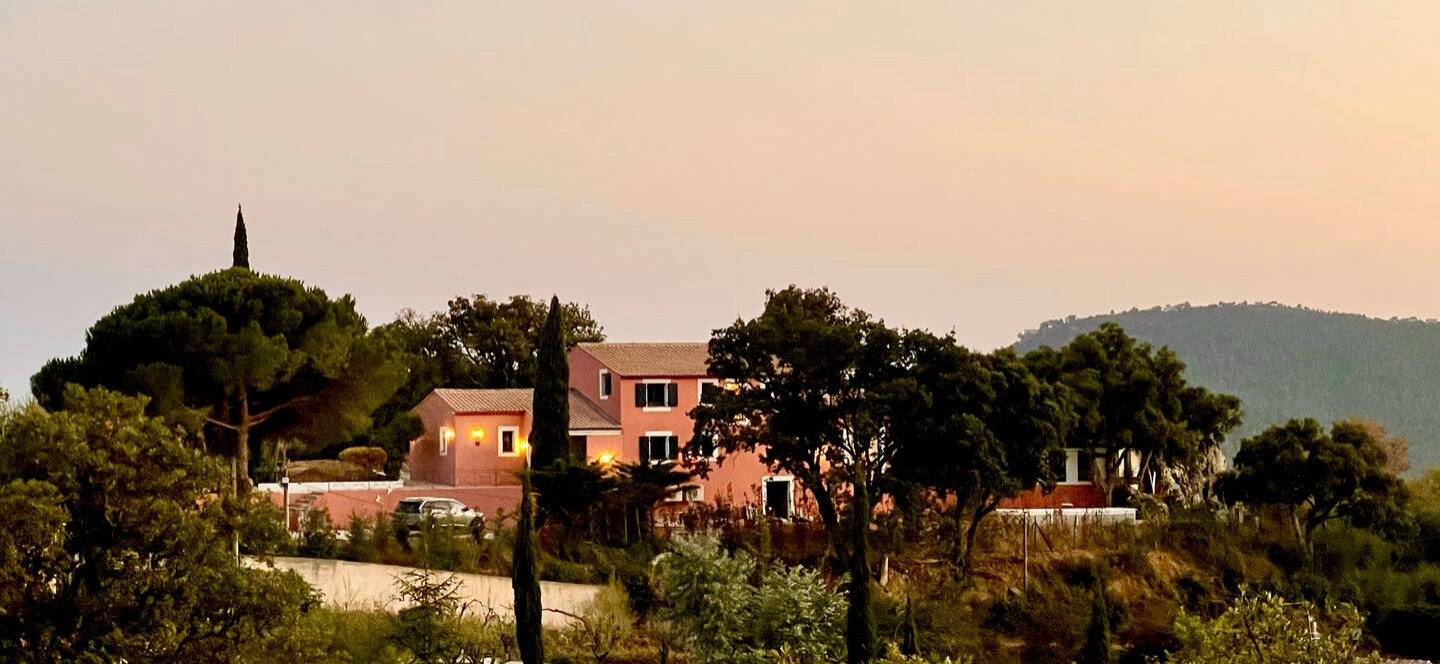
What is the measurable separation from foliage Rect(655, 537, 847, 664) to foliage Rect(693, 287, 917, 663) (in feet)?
19.7

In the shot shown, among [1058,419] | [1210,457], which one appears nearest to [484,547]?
[1058,419]

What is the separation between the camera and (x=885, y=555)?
2906 cm

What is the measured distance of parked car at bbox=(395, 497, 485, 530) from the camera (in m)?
27.4

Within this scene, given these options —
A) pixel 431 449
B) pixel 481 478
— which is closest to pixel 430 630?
pixel 481 478

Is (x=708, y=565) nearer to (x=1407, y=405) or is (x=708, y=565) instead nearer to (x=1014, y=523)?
(x=1014, y=523)

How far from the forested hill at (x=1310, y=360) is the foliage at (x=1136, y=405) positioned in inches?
2952

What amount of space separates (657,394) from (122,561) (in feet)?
84.7

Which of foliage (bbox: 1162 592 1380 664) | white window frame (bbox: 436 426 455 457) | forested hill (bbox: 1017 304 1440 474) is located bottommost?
foliage (bbox: 1162 592 1380 664)

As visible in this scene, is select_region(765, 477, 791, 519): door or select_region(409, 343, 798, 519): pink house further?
select_region(765, 477, 791, 519): door

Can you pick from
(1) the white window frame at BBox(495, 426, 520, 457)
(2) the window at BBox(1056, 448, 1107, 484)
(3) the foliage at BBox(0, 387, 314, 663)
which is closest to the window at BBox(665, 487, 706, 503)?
(1) the white window frame at BBox(495, 426, 520, 457)

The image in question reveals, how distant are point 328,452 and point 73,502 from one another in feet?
114

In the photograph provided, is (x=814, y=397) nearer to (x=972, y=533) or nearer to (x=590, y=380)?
(x=972, y=533)

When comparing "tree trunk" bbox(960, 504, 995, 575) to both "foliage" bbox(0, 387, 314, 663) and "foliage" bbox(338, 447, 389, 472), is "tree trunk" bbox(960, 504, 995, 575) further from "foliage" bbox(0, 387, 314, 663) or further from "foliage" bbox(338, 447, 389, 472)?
"foliage" bbox(338, 447, 389, 472)

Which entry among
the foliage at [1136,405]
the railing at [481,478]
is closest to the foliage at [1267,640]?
the foliage at [1136,405]
